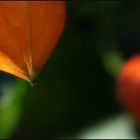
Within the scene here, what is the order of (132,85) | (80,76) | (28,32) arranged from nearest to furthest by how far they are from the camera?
(28,32), (132,85), (80,76)

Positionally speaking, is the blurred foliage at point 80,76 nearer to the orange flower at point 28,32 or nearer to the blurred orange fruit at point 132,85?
the blurred orange fruit at point 132,85

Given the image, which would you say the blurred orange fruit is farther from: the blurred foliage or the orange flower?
the orange flower

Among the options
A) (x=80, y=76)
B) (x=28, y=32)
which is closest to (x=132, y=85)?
(x=80, y=76)

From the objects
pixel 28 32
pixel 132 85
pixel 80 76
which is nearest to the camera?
pixel 28 32

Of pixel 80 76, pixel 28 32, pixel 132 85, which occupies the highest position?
pixel 28 32

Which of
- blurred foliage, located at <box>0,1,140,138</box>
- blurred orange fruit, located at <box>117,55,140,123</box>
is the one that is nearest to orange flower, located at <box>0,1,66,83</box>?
blurred orange fruit, located at <box>117,55,140,123</box>

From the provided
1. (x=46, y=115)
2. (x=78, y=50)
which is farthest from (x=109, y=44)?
(x=46, y=115)

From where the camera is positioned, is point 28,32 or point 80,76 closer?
point 28,32

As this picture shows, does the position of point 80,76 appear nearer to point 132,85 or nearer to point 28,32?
point 132,85
